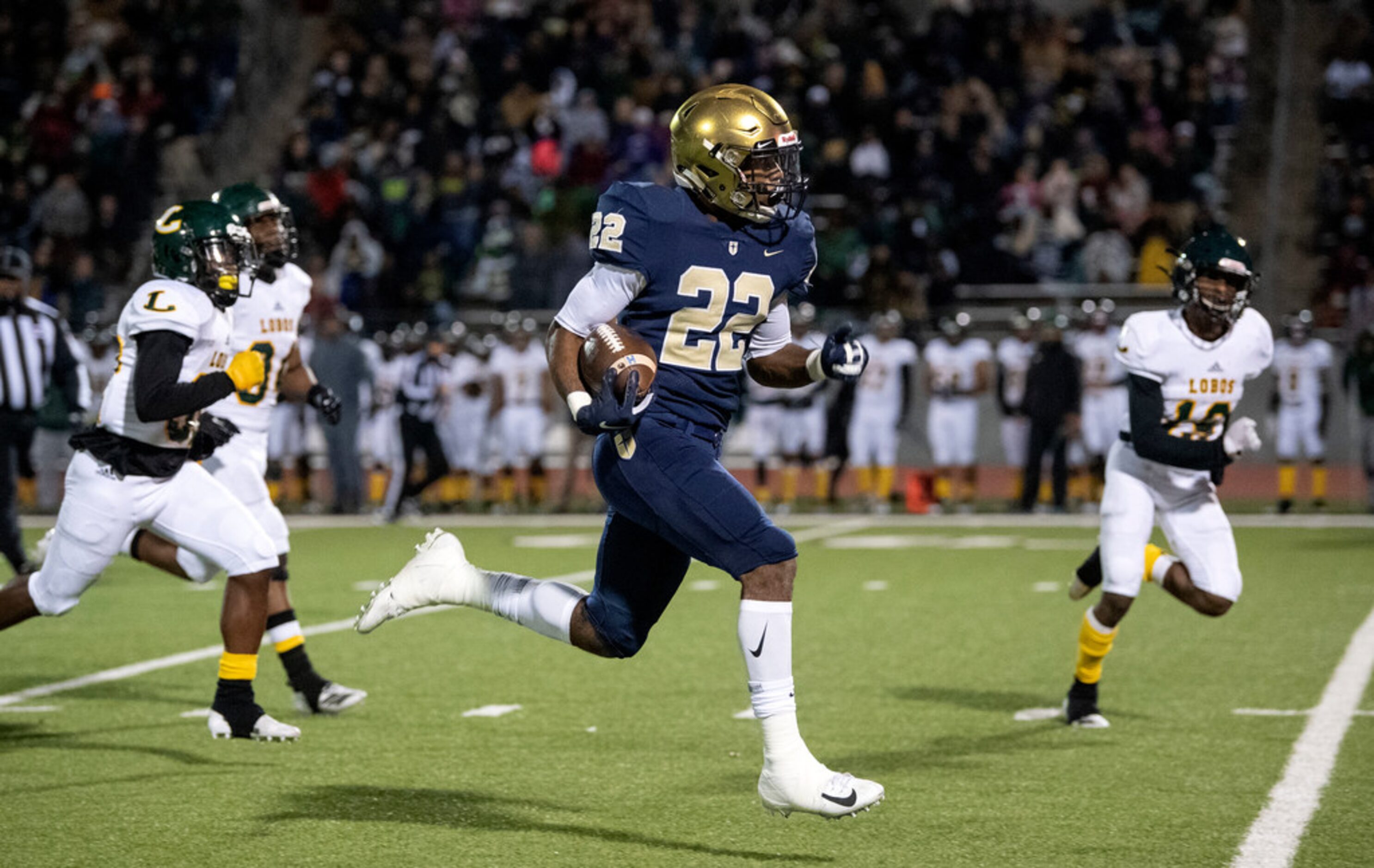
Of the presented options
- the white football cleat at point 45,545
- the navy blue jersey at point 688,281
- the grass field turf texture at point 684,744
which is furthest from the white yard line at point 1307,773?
the white football cleat at point 45,545

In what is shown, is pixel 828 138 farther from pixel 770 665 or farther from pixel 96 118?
pixel 770 665

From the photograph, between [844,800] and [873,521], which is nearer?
[844,800]

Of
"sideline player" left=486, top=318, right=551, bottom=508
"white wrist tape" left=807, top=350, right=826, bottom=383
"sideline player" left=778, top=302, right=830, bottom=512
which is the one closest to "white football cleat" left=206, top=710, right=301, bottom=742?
"white wrist tape" left=807, top=350, right=826, bottom=383

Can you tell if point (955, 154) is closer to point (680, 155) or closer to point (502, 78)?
point (502, 78)

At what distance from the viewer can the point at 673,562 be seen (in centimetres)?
464

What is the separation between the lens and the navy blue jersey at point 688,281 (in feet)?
14.6

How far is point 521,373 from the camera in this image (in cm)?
1722

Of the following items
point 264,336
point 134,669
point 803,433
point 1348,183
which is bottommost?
point 134,669

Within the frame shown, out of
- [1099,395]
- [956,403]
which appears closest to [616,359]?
[956,403]

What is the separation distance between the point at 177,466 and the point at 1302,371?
12600 millimetres

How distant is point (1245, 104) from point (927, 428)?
6.24 m

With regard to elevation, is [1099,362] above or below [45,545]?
above

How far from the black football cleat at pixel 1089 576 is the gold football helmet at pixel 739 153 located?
249cm

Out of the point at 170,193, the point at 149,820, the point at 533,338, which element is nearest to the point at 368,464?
the point at 533,338
